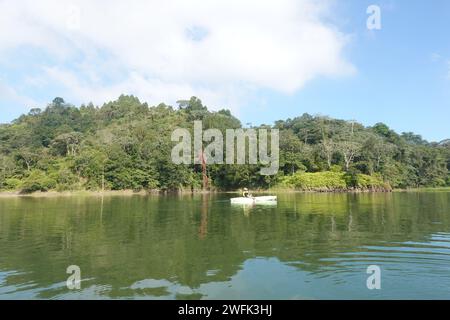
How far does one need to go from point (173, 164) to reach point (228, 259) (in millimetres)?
45872

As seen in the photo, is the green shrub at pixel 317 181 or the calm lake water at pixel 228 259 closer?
the calm lake water at pixel 228 259

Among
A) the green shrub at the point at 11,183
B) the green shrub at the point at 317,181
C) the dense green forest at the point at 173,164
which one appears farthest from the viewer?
the green shrub at the point at 317,181

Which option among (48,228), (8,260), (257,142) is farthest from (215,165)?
(8,260)

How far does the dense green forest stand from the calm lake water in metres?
38.7

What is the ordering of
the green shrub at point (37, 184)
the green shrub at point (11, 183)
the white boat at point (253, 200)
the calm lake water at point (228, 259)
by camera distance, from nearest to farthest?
1. the calm lake water at point (228, 259)
2. the white boat at point (253, 200)
3. the green shrub at point (37, 184)
4. the green shrub at point (11, 183)

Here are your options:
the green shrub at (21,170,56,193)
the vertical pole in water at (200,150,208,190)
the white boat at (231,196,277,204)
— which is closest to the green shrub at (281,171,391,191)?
the vertical pole in water at (200,150,208,190)

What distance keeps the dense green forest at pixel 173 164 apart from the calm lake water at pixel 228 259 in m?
38.7

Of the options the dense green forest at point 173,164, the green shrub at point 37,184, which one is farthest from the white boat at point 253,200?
the green shrub at point 37,184

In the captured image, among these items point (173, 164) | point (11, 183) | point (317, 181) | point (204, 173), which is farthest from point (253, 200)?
point (11, 183)

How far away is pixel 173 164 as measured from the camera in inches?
2221

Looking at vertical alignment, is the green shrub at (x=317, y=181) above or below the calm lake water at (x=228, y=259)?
above

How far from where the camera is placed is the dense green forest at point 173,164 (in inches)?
2255

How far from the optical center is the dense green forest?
188ft

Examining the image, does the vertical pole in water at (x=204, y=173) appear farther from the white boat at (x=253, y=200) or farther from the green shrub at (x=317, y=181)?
the white boat at (x=253, y=200)
